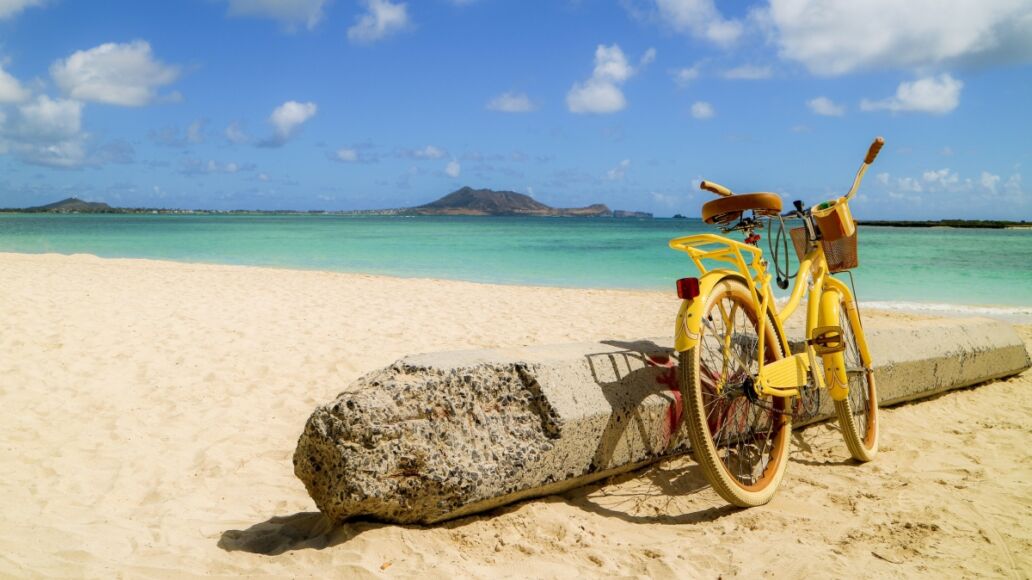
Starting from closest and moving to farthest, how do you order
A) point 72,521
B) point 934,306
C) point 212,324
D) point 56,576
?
1. point 56,576
2. point 72,521
3. point 212,324
4. point 934,306

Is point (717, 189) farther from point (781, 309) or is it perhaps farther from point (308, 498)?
point (308, 498)

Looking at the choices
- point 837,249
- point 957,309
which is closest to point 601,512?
point 837,249

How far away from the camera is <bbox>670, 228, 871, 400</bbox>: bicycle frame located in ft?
11.4

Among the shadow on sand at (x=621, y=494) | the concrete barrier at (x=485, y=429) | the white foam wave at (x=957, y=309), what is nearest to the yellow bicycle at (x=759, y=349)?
the shadow on sand at (x=621, y=494)

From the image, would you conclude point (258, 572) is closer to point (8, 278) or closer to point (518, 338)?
point (518, 338)

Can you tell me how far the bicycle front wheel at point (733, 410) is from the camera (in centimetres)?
338

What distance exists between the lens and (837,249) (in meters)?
4.71

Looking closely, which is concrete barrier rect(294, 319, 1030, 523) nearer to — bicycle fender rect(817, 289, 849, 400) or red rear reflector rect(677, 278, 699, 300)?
red rear reflector rect(677, 278, 699, 300)

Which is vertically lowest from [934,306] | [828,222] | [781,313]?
[934,306]

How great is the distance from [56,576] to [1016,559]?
4206 millimetres

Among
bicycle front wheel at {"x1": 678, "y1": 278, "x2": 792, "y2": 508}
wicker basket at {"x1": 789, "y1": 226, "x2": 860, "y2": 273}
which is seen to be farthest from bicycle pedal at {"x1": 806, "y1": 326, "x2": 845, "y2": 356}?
wicker basket at {"x1": 789, "y1": 226, "x2": 860, "y2": 273}

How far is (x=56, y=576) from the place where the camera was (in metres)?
2.77

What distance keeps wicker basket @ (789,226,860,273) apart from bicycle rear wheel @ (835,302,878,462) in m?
0.32

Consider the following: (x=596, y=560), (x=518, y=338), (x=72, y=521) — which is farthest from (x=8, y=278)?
(x=596, y=560)
